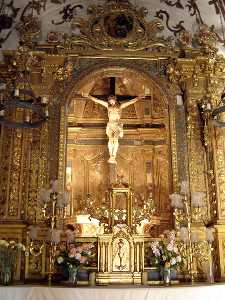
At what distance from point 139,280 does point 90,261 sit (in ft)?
3.85

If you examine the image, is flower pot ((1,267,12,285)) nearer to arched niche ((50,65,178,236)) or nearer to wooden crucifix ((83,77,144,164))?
arched niche ((50,65,178,236))

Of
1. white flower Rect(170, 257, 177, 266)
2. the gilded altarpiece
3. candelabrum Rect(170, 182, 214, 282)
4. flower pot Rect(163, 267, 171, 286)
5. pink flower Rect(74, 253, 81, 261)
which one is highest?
the gilded altarpiece

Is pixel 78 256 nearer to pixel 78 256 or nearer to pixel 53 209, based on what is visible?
pixel 78 256

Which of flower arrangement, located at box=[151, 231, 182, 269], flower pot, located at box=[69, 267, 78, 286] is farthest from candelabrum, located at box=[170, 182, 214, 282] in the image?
flower pot, located at box=[69, 267, 78, 286]

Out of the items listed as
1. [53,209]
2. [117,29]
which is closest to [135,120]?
[117,29]

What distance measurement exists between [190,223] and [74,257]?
2.83 m

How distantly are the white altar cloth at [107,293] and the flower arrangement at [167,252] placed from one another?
4.02 ft

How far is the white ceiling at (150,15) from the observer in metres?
10.9

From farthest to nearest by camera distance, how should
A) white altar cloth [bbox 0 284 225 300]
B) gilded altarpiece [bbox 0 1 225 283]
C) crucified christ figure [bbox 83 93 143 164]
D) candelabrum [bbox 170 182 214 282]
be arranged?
crucified christ figure [bbox 83 93 143 164]
gilded altarpiece [bbox 0 1 225 283]
candelabrum [bbox 170 182 214 282]
white altar cloth [bbox 0 284 225 300]

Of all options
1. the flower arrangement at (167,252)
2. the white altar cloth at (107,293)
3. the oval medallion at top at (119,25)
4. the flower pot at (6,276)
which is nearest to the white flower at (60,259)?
the flower pot at (6,276)

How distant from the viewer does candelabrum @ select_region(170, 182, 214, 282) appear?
879 centimetres

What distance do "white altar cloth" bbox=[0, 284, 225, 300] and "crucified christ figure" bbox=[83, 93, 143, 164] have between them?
4463 millimetres

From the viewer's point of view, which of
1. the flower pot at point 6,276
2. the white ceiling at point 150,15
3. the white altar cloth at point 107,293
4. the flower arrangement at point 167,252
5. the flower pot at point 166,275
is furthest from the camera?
the white ceiling at point 150,15

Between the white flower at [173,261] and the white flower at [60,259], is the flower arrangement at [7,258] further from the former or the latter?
the white flower at [173,261]
